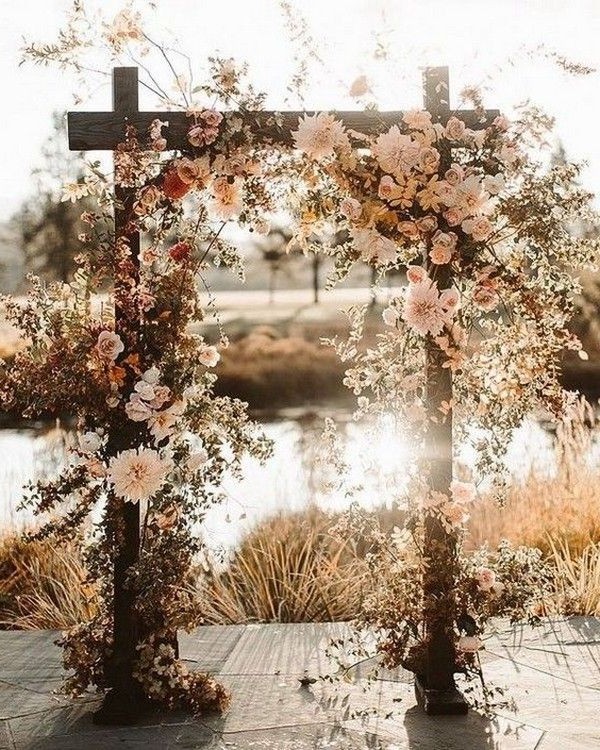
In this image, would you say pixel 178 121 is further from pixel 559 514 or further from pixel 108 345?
pixel 559 514

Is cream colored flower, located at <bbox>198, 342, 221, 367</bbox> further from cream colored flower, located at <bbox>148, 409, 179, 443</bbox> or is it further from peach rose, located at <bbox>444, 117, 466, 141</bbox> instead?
peach rose, located at <bbox>444, 117, 466, 141</bbox>

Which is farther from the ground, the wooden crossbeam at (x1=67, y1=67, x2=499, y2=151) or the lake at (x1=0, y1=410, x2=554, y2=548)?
the wooden crossbeam at (x1=67, y1=67, x2=499, y2=151)

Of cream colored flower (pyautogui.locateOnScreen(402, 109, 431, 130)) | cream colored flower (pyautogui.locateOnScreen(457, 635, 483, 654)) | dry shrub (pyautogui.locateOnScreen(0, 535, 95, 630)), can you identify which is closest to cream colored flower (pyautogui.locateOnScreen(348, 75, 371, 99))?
cream colored flower (pyautogui.locateOnScreen(402, 109, 431, 130))

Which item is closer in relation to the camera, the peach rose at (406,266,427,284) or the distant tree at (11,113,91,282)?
the peach rose at (406,266,427,284)

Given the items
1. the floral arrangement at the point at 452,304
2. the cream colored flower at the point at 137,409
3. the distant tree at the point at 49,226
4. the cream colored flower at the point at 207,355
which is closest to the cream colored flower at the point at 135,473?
the cream colored flower at the point at 137,409

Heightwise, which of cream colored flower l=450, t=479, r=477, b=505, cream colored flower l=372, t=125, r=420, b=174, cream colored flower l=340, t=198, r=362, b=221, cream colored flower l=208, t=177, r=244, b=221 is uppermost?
cream colored flower l=372, t=125, r=420, b=174

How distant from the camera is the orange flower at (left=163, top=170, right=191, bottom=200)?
3.73m

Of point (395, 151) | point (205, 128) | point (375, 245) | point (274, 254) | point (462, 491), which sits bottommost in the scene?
point (462, 491)

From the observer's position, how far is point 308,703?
4016mm

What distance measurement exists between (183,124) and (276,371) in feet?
56.6

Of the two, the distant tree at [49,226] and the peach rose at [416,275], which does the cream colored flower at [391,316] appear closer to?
the peach rose at [416,275]

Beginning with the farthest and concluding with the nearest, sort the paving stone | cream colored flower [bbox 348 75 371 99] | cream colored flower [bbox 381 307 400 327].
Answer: the paving stone < cream colored flower [bbox 381 307 400 327] < cream colored flower [bbox 348 75 371 99]

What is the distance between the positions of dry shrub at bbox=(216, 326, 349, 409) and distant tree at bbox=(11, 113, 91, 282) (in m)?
3.20

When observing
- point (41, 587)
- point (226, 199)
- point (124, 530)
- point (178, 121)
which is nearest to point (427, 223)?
point (226, 199)
